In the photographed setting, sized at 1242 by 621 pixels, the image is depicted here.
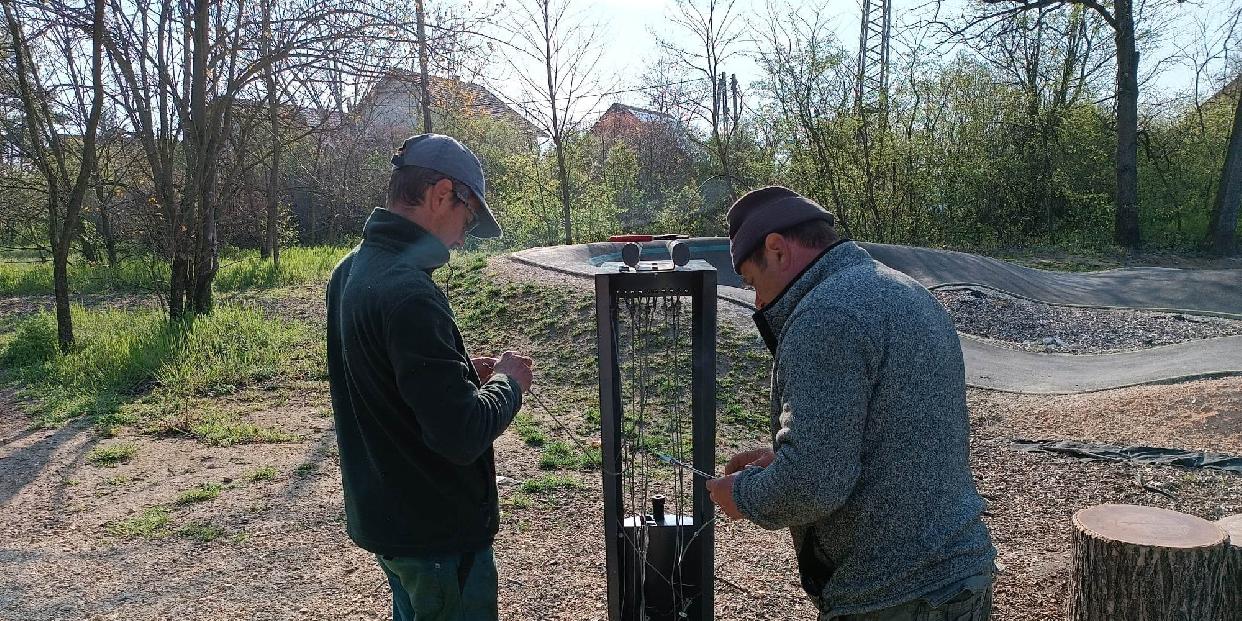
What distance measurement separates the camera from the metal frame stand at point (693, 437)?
2393mm

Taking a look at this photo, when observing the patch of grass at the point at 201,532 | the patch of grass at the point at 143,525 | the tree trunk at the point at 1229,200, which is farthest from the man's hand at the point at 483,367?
the tree trunk at the point at 1229,200

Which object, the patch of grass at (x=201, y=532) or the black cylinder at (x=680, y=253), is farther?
the patch of grass at (x=201, y=532)

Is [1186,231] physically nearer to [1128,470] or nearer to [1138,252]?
[1138,252]

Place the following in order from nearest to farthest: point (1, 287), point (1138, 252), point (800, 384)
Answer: point (800, 384)
point (1, 287)
point (1138, 252)

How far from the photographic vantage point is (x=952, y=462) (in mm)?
1515

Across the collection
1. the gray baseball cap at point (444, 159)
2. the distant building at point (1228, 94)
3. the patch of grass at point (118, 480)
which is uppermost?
the distant building at point (1228, 94)

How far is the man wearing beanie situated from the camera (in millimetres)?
1425

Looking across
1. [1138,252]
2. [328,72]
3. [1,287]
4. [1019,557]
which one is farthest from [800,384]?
[1138,252]

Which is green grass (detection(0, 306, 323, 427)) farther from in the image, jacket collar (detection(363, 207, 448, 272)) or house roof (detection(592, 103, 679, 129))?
house roof (detection(592, 103, 679, 129))

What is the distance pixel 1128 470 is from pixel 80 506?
18.4ft

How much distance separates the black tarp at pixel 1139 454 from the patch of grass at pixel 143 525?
4.81 metres

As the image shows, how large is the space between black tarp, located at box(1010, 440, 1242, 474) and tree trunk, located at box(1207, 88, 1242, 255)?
1355 cm

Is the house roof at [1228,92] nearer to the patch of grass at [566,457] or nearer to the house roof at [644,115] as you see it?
the house roof at [644,115]

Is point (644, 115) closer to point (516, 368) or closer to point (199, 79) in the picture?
point (199, 79)
